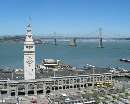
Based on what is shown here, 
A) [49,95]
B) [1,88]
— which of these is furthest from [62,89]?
[1,88]

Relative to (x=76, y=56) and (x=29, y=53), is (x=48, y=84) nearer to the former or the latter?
(x=29, y=53)

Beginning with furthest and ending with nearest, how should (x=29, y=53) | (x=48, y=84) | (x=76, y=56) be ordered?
(x=76, y=56)
(x=48, y=84)
(x=29, y=53)

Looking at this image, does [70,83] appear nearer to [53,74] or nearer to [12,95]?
[53,74]

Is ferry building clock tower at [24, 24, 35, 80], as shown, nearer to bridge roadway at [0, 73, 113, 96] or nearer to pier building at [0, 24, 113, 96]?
pier building at [0, 24, 113, 96]

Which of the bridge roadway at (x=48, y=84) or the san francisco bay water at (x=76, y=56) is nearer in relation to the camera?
the bridge roadway at (x=48, y=84)

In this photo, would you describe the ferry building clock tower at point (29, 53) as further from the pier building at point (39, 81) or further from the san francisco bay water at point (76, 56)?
the san francisco bay water at point (76, 56)

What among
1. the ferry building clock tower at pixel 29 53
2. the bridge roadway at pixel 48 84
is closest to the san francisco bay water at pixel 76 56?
the bridge roadway at pixel 48 84

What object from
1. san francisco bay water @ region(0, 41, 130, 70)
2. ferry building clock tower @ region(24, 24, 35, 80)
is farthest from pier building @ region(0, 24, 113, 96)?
san francisco bay water @ region(0, 41, 130, 70)

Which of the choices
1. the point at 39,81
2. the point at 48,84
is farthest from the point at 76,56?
the point at 39,81
